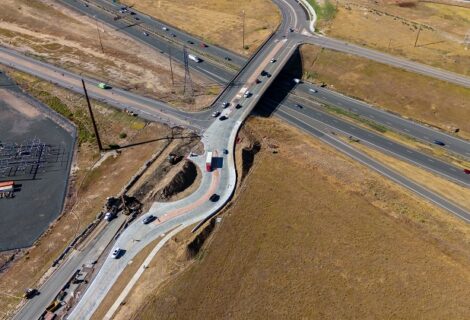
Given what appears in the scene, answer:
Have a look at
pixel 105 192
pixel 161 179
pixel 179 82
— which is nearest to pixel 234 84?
pixel 179 82

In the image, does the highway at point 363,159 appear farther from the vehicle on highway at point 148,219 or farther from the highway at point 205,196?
the vehicle on highway at point 148,219

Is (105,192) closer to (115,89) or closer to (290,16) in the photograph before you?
→ (115,89)

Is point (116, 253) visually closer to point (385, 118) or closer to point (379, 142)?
point (379, 142)

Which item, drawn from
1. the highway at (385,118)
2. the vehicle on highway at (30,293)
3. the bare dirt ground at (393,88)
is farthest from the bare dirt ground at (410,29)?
the vehicle on highway at (30,293)

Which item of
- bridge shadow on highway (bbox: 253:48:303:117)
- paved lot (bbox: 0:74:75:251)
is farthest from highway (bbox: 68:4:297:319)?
paved lot (bbox: 0:74:75:251)

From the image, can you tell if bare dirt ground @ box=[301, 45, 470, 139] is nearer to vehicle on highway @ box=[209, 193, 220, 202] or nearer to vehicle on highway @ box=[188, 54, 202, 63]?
vehicle on highway @ box=[188, 54, 202, 63]

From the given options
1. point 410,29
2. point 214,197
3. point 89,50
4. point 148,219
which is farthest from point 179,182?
point 410,29
